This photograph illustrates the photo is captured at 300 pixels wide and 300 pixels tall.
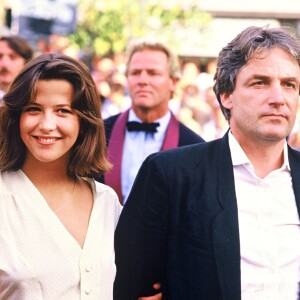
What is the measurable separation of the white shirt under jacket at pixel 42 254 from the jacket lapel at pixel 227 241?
0.50 meters

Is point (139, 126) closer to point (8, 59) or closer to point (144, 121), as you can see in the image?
point (144, 121)

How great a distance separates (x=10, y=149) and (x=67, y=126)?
0.92 feet

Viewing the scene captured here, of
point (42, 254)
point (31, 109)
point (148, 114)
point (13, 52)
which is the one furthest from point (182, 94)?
point (42, 254)

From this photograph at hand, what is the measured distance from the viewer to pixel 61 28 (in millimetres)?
11938

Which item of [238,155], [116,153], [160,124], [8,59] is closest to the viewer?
[238,155]

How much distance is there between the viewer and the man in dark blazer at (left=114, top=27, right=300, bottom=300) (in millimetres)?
3607

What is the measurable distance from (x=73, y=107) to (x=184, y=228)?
2.51ft

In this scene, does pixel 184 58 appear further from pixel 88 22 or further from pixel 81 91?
pixel 81 91

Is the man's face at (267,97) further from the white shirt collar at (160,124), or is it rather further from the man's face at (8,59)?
the man's face at (8,59)

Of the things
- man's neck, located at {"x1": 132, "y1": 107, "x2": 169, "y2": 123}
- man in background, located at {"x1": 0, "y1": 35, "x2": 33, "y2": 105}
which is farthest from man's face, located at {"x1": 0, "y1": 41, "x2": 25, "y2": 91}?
man's neck, located at {"x1": 132, "y1": 107, "x2": 169, "y2": 123}

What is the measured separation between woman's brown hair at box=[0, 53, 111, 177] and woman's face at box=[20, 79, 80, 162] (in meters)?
0.03

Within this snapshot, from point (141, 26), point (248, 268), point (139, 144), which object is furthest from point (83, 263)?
point (141, 26)

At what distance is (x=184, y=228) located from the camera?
3.70 m

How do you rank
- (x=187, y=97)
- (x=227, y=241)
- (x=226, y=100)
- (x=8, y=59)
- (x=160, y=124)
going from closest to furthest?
(x=227, y=241) → (x=226, y=100) → (x=160, y=124) → (x=8, y=59) → (x=187, y=97)
